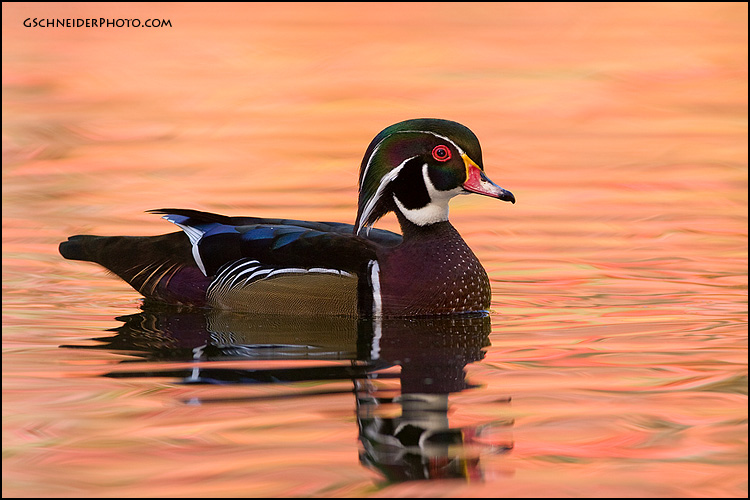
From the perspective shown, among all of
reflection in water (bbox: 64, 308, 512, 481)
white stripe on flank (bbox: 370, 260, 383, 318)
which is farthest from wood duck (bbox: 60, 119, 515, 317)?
reflection in water (bbox: 64, 308, 512, 481)

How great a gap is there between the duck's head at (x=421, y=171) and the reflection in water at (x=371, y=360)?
71cm

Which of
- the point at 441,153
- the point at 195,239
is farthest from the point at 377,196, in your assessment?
the point at 195,239

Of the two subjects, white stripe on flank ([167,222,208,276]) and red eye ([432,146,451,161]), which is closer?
red eye ([432,146,451,161])

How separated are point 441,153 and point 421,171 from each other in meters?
0.17

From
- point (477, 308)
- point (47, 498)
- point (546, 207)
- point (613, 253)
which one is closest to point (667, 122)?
point (546, 207)

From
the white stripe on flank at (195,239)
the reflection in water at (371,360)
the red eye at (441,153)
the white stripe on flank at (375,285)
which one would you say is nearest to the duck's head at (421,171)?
the red eye at (441,153)

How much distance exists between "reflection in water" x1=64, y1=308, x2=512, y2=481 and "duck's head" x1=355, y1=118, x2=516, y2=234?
2.31 ft

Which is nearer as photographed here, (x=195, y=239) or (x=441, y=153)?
(x=441, y=153)

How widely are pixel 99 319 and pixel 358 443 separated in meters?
2.93

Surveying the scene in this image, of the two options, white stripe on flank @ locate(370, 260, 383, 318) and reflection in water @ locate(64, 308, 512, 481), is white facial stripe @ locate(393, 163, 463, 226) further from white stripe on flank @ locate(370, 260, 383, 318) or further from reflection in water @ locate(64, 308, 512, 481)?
reflection in water @ locate(64, 308, 512, 481)

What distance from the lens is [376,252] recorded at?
7816 mm

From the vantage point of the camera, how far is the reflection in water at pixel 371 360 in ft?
17.7

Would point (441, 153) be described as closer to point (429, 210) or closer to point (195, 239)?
point (429, 210)

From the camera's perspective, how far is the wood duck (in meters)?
7.72
